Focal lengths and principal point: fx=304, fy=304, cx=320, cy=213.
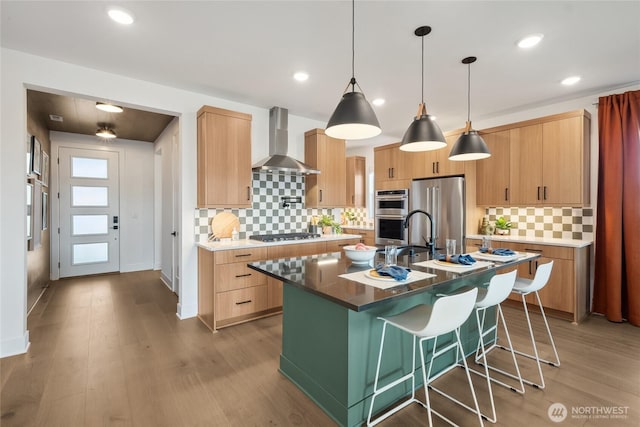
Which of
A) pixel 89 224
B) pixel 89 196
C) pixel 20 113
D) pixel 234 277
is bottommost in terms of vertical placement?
pixel 234 277

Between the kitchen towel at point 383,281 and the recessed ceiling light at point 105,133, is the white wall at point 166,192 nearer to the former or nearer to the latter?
the recessed ceiling light at point 105,133

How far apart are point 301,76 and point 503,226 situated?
3432mm

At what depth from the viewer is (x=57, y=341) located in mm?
2930

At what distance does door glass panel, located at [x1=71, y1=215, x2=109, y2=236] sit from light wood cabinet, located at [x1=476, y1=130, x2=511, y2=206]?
6641 mm

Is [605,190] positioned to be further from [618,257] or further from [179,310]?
[179,310]

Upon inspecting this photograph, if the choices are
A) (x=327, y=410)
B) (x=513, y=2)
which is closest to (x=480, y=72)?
(x=513, y=2)

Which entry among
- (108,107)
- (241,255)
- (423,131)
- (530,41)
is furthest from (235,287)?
(530,41)

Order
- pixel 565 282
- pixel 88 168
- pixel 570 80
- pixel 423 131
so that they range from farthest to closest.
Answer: pixel 88 168
pixel 565 282
pixel 570 80
pixel 423 131

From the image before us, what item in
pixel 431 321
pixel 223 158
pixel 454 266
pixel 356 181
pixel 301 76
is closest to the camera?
pixel 431 321

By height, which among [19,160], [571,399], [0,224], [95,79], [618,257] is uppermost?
[95,79]

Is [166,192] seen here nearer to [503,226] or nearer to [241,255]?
[241,255]

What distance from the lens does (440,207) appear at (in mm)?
4488

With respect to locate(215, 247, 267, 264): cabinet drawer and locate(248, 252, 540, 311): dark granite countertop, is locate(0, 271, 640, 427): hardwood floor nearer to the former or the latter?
locate(215, 247, 267, 264): cabinet drawer

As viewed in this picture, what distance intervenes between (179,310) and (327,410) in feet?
8.13
